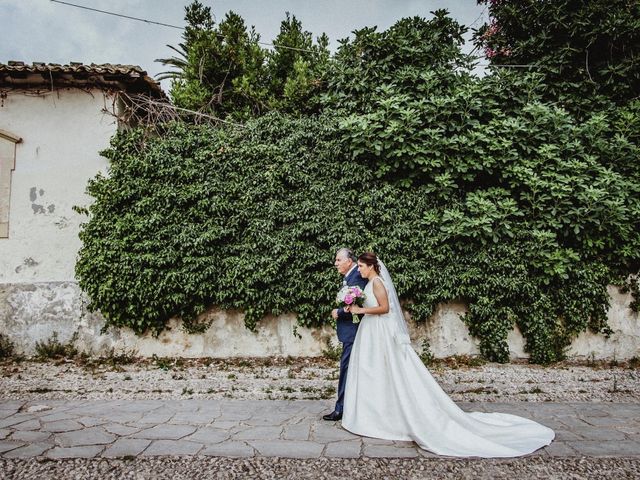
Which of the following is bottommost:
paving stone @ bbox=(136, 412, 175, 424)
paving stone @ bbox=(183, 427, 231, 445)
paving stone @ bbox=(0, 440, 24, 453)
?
paving stone @ bbox=(0, 440, 24, 453)

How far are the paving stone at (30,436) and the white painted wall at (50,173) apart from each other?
15.4 feet

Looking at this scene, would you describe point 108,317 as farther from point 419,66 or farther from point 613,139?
point 613,139

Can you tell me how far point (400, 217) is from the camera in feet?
26.4

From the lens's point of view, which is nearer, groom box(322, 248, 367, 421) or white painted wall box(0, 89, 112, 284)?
groom box(322, 248, 367, 421)

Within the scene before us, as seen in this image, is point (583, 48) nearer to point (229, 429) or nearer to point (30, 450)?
point (229, 429)

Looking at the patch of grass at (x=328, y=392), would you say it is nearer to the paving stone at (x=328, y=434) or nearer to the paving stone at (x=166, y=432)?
the paving stone at (x=328, y=434)

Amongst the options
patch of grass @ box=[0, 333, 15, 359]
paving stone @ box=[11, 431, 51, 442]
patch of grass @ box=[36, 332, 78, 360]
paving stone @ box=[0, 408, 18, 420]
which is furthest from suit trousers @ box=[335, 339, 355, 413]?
patch of grass @ box=[0, 333, 15, 359]

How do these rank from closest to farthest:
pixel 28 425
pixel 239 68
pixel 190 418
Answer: pixel 28 425 < pixel 190 418 < pixel 239 68

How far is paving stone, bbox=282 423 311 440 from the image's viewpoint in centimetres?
426

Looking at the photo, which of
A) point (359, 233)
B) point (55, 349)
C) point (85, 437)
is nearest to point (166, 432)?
point (85, 437)

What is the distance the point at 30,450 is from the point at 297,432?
2337 millimetres

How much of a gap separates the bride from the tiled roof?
676 centimetres

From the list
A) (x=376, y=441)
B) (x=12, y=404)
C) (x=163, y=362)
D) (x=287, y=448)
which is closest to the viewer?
(x=287, y=448)

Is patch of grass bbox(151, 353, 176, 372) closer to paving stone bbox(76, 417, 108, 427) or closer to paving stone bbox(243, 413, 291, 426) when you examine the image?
paving stone bbox(76, 417, 108, 427)
